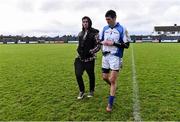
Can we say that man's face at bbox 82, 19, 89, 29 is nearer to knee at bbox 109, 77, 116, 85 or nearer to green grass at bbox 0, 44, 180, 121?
knee at bbox 109, 77, 116, 85

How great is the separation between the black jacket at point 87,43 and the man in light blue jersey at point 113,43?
62 centimetres

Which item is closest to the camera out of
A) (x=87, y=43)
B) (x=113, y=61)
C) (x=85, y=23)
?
(x=113, y=61)

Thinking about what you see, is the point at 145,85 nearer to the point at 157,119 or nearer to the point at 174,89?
the point at 174,89

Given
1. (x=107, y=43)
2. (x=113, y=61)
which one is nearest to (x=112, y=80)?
(x=113, y=61)

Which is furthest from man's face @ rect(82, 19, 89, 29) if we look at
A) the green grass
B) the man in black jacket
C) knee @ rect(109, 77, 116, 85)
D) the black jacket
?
the green grass

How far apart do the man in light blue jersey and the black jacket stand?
2.04 ft

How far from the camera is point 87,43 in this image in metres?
7.64

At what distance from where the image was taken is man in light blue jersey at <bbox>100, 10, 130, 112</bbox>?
6668 mm

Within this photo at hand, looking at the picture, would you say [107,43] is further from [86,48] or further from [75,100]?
[75,100]

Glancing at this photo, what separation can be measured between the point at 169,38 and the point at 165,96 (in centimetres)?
6977

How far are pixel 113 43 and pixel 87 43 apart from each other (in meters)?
1.13

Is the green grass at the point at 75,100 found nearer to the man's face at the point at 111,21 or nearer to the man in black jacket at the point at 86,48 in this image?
the man in black jacket at the point at 86,48

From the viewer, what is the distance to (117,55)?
682cm

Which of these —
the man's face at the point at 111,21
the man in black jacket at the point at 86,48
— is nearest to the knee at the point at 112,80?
the man in black jacket at the point at 86,48
